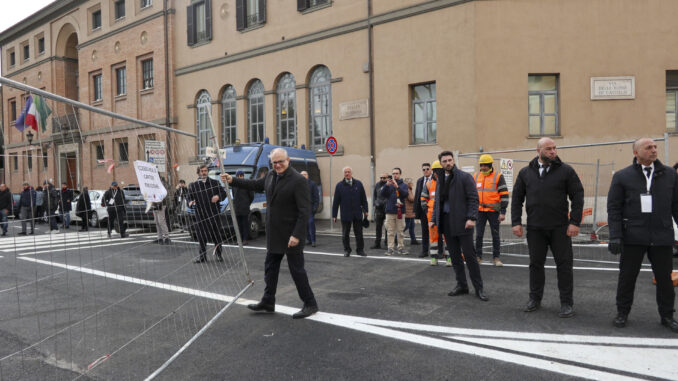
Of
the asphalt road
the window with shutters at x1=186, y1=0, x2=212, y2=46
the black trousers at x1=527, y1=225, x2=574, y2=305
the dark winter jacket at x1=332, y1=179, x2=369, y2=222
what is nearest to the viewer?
the asphalt road

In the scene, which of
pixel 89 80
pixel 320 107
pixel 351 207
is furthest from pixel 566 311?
pixel 89 80

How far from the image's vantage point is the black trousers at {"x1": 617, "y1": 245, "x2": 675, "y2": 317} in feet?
14.9

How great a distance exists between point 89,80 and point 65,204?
2897cm

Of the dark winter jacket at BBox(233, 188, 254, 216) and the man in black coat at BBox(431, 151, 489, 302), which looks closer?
the man in black coat at BBox(431, 151, 489, 302)

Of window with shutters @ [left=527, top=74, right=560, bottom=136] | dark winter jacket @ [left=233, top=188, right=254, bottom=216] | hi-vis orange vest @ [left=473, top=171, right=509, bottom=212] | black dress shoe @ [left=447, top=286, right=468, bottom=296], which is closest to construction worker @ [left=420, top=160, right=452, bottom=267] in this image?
hi-vis orange vest @ [left=473, top=171, right=509, bottom=212]

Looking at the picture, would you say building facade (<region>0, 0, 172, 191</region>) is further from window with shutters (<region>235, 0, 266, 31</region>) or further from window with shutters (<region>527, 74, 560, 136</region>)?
window with shutters (<region>527, 74, 560, 136</region>)

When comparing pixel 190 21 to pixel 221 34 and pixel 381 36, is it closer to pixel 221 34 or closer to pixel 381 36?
pixel 221 34

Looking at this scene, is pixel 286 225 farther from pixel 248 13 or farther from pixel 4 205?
pixel 248 13

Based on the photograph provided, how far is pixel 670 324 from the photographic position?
14.7 feet

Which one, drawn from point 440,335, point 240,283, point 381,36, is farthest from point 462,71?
point 440,335

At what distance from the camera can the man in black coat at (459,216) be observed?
5.98 m

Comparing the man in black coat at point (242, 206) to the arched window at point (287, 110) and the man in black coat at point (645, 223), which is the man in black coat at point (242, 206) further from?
the arched window at point (287, 110)

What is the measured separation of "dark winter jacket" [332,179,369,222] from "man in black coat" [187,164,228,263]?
159 inches

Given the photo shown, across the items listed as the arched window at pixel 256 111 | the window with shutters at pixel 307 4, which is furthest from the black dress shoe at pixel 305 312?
the arched window at pixel 256 111
